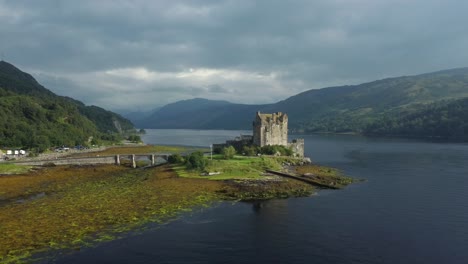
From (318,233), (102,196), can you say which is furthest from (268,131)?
(318,233)

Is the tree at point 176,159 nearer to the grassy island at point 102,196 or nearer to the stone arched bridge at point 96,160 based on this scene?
the grassy island at point 102,196

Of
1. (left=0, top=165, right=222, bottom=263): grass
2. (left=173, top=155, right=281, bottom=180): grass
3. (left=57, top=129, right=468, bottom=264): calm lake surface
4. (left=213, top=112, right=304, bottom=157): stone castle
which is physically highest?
(left=213, top=112, right=304, bottom=157): stone castle

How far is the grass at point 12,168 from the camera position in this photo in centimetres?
11612

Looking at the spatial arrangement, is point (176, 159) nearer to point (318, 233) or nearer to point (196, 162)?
point (196, 162)

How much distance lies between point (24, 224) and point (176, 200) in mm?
26428

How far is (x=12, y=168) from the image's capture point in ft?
395

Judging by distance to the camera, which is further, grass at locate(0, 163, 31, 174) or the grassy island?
grass at locate(0, 163, 31, 174)

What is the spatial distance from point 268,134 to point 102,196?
8017 centimetres

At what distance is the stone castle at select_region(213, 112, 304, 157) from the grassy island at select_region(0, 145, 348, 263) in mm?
17261

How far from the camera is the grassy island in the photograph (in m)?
51.6

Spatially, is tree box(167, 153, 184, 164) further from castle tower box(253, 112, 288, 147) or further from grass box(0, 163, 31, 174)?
grass box(0, 163, 31, 174)

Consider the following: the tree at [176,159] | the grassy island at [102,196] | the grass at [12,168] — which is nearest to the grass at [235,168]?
the grassy island at [102,196]

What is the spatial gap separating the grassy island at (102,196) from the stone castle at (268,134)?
1726 cm

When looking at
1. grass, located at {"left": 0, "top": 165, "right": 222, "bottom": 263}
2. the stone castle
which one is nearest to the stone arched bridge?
grass, located at {"left": 0, "top": 165, "right": 222, "bottom": 263}
